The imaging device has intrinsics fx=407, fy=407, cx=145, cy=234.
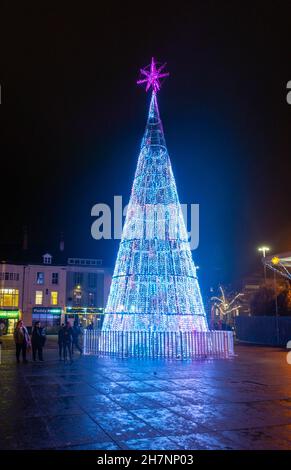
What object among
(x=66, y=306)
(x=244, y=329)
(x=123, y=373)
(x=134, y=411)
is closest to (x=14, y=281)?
(x=66, y=306)

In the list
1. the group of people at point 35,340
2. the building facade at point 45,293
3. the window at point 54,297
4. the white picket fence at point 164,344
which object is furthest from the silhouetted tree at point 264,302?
the window at point 54,297

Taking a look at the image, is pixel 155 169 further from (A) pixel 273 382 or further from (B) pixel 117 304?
(A) pixel 273 382

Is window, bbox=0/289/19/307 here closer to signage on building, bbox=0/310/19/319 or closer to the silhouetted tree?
signage on building, bbox=0/310/19/319

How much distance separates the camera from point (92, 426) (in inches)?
257

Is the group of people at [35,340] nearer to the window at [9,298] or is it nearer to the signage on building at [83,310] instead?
the window at [9,298]

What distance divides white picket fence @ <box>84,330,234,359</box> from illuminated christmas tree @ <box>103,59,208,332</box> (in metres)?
0.57

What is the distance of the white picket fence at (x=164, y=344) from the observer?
660 inches

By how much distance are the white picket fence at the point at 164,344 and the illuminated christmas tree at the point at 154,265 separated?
0.57m

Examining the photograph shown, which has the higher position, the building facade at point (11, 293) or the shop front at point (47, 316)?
the building facade at point (11, 293)

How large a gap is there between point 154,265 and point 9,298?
38.9 metres

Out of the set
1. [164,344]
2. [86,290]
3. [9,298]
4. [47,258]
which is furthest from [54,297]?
[164,344]

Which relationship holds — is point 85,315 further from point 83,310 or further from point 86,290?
point 86,290

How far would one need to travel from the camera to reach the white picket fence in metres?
16.8
